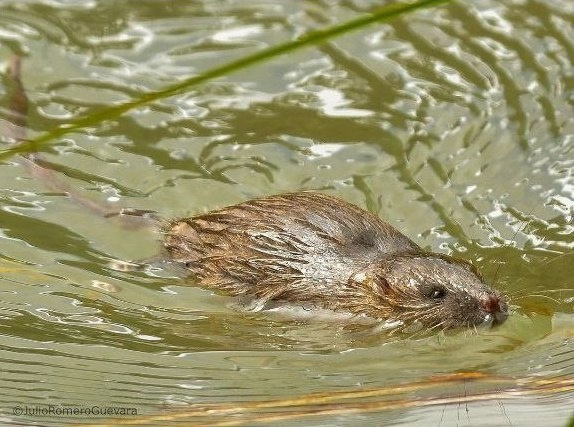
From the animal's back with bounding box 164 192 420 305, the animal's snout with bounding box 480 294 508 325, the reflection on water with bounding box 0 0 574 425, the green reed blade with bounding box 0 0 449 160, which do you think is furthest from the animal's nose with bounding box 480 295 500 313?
the green reed blade with bounding box 0 0 449 160

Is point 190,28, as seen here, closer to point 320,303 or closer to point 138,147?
point 138,147

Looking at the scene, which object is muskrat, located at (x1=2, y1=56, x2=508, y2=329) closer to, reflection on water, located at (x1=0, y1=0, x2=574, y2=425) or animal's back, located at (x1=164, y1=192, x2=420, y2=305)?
animal's back, located at (x1=164, y1=192, x2=420, y2=305)

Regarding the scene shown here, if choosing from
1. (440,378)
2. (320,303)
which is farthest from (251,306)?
(440,378)

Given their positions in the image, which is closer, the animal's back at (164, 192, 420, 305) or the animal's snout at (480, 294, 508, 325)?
the animal's snout at (480, 294, 508, 325)

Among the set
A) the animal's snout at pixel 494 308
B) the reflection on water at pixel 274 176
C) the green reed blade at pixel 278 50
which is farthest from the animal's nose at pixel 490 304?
the green reed blade at pixel 278 50

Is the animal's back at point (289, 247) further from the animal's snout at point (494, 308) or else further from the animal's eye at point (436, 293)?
the animal's snout at point (494, 308)

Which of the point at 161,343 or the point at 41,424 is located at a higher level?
the point at 41,424

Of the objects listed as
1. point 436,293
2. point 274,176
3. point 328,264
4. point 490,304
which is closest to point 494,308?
point 490,304
